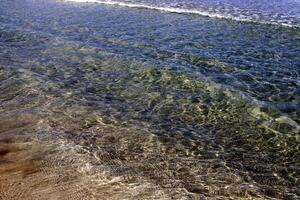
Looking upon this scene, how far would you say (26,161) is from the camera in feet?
24.7

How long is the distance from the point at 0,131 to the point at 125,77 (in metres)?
4.39

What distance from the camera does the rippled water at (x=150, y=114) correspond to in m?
6.97

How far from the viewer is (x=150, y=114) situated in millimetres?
9680

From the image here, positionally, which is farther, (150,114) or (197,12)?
(197,12)

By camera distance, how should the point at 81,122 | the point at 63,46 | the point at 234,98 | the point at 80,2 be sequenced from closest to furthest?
the point at 81,122, the point at 234,98, the point at 63,46, the point at 80,2

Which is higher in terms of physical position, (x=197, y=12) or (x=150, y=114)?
(x=197, y=12)

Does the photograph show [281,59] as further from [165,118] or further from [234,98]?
[165,118]

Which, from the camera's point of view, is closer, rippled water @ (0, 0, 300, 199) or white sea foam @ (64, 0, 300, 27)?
rippled water @ (0, 0, 300, 199)

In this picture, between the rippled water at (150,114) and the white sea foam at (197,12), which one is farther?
the white sea foam at (197,12)

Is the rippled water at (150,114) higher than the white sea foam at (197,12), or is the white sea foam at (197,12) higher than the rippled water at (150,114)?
the white sea foam at (197,12)

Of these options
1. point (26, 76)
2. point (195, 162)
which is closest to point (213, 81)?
point (195, 162)

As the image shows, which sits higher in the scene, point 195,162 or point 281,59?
point 281,59

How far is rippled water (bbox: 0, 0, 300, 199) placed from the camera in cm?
697

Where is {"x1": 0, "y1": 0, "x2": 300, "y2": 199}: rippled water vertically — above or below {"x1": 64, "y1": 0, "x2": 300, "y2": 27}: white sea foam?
below
